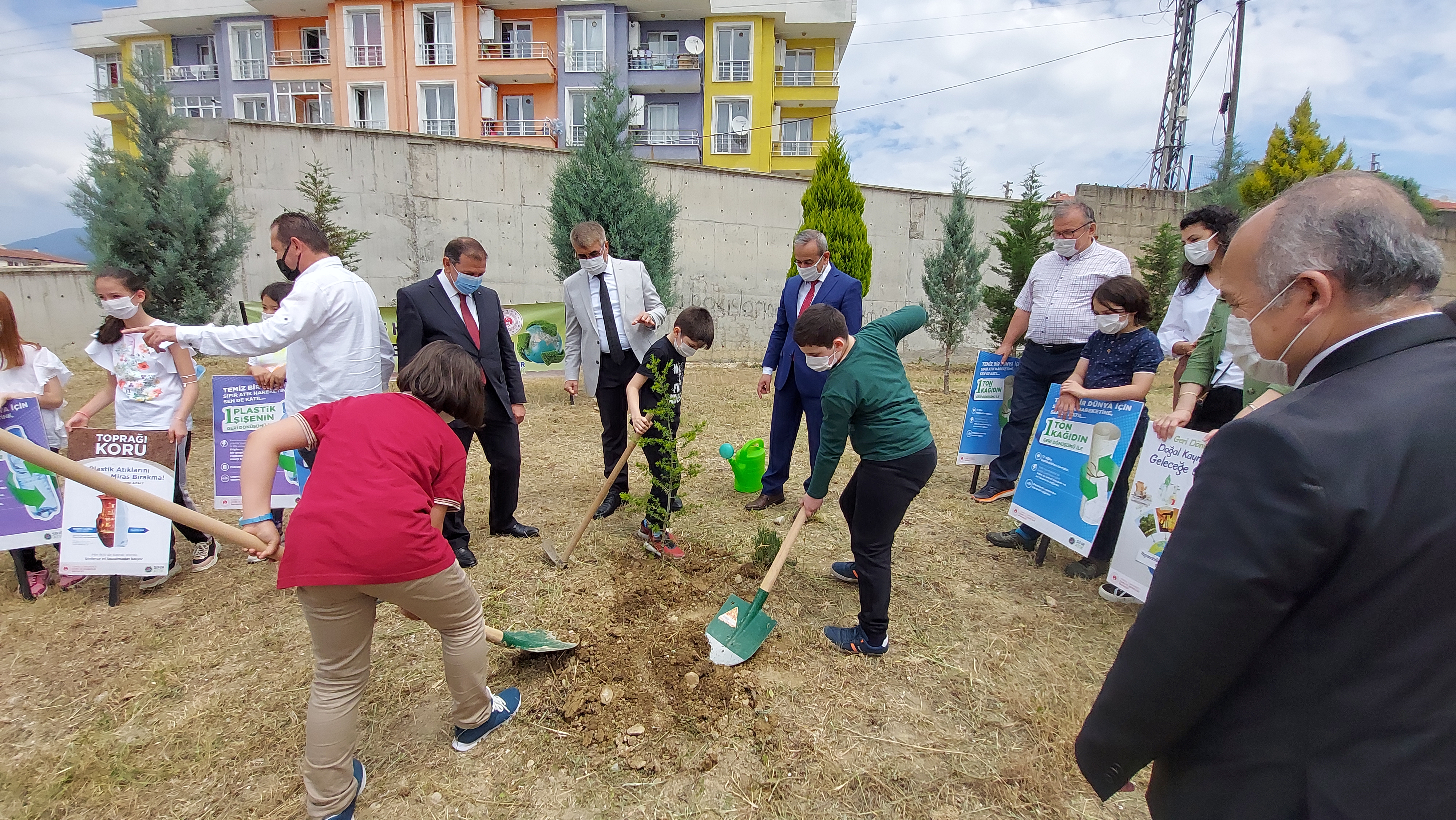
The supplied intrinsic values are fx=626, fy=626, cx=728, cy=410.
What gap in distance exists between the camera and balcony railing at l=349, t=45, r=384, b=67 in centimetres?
2453

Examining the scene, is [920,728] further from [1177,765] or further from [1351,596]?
[1351,596]

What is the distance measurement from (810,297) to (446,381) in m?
3.18

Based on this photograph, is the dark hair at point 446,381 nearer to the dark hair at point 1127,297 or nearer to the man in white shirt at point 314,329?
the man in white shirt at point 314,329

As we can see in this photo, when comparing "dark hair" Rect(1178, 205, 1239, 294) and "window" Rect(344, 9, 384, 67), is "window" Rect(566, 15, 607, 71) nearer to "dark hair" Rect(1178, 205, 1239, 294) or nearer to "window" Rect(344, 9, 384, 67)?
"window" Rect(344, 9, 384, 67)

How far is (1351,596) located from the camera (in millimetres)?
903

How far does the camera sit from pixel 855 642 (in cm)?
317

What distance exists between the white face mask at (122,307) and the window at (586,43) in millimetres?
25215

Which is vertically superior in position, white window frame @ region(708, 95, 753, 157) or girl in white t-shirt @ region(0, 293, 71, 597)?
white window frame @ region(708, 95, 753, 157)

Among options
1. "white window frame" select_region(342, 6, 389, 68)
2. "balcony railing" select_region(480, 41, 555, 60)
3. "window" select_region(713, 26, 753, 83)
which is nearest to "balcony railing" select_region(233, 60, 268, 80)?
"white window frame" select_region(342, 6, 389, 68)

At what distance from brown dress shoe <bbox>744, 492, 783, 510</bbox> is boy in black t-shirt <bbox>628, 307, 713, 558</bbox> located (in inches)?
37.9

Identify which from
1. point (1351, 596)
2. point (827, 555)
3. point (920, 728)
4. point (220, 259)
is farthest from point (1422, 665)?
point (220, 259)

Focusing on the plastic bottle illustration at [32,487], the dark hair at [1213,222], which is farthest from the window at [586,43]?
the dark hair at [1213,222]

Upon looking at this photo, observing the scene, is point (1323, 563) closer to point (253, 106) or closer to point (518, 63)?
point (518, 63)

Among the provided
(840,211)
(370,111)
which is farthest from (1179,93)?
(370,111)
